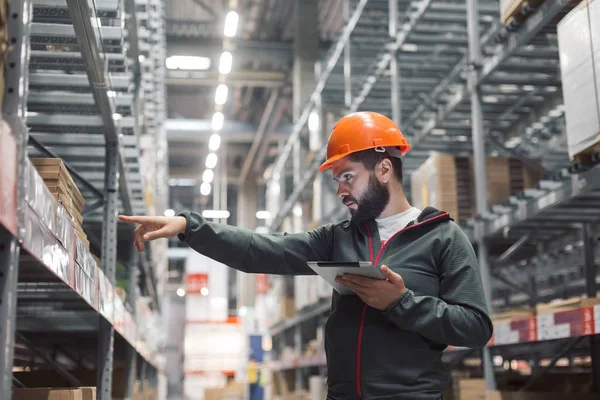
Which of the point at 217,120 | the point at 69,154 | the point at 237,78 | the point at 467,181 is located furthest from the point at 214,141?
the point at 69,154

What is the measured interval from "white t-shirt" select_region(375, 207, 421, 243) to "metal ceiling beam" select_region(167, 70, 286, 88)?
16148 millimetres

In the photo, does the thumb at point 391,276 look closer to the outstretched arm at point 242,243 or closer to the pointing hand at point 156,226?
the outstretched arm at point 242,243

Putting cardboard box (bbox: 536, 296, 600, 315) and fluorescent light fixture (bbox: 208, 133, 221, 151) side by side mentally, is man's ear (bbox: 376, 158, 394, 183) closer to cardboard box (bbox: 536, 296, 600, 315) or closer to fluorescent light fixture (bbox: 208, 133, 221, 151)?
cardboard box (bbox: 536, 296, 600, 315)

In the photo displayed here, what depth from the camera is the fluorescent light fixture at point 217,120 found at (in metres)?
20.1

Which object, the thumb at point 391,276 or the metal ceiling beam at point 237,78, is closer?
the thumb at point 391,276

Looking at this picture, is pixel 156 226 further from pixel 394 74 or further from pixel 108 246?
pixel 394 74

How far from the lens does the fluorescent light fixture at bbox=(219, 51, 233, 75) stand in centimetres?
1661

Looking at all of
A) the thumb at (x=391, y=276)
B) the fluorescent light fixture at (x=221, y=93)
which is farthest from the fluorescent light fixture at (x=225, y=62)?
the thumb at (x=391, y=276)

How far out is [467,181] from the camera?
8.18 m

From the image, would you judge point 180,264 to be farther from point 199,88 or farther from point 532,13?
point 532,13

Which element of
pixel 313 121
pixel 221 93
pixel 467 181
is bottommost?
pixel 467 181

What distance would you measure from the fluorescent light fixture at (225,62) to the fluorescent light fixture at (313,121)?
2.96m

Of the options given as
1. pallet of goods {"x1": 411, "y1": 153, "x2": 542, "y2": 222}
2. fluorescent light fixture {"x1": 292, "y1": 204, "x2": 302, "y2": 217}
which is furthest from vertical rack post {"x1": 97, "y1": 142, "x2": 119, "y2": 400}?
fluorescent light fixture {"x1": 292, "y1": 204, "x2": 302, "y2": 217}

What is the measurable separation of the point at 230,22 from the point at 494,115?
270 inches
